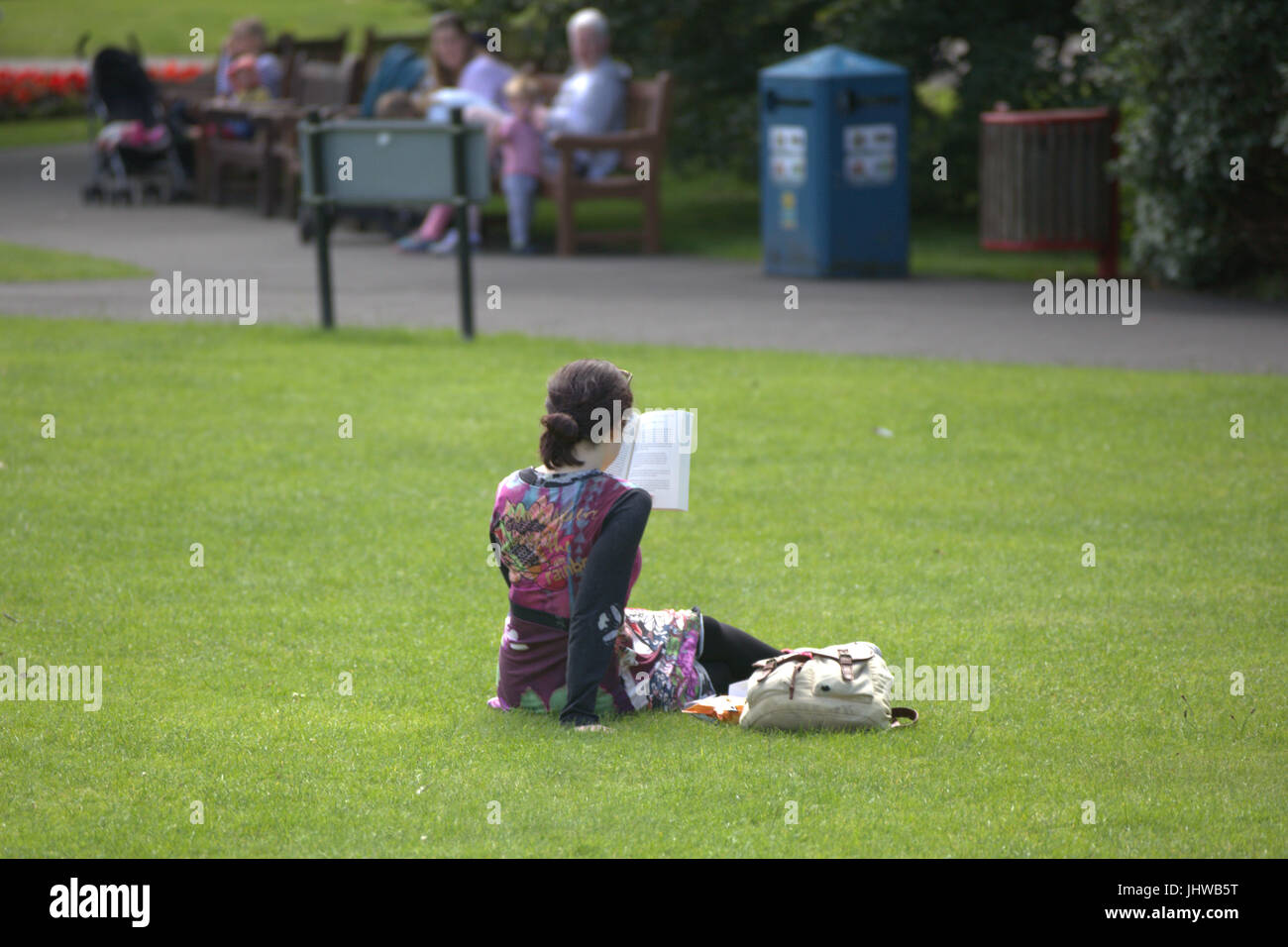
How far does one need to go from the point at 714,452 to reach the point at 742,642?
12.2 ft

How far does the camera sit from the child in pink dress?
16.2 metres

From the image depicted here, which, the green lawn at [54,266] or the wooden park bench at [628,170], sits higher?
the wooden park bench at [628,170]

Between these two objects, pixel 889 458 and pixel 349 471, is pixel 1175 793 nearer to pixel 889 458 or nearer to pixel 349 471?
pixel 889 458

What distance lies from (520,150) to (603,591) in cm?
1194

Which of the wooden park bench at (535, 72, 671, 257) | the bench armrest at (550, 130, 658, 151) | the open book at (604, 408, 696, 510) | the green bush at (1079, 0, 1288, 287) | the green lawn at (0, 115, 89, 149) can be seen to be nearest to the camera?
the open book at (604, 408, 696, 510)

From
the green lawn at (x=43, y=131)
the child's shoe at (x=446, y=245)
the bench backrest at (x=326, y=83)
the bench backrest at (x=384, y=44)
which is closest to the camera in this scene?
the child's shoe at (x=446, y=245)

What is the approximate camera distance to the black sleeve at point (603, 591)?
480 centimetres

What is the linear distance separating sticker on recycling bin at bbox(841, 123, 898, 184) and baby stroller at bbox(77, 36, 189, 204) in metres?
9.73

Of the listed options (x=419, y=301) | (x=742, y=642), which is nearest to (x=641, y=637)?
(x=742, y=642)
